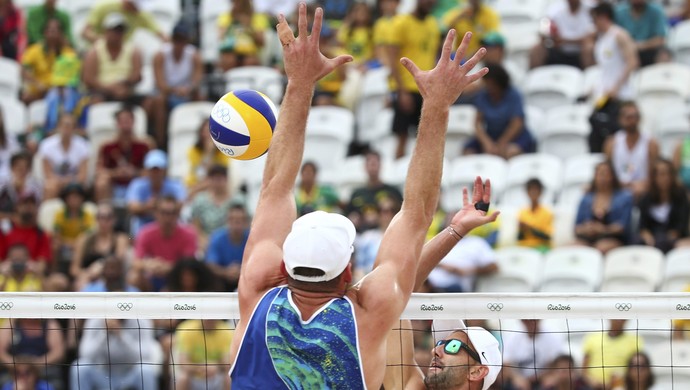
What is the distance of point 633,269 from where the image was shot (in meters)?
11.8

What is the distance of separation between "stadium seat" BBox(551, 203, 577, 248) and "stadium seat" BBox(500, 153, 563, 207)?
0.55 m

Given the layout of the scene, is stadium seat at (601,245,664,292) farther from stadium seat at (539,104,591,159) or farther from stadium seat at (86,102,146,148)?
stadium seat at (86,102,146,148)

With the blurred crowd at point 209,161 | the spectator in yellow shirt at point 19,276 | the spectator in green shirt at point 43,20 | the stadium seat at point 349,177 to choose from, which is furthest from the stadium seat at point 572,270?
the spectator in green shirt at point 43,20

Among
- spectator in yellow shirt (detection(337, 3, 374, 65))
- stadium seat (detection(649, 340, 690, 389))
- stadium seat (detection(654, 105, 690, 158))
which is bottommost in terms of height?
stadium seat (detection(649, 340, 690, 389))

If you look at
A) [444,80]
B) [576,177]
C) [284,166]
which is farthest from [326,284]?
[576,177]

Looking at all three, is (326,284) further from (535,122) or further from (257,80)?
(257,80)

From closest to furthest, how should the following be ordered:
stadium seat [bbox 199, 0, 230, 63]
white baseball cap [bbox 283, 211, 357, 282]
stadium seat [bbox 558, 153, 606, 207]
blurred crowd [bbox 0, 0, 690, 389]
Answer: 1. white baseball cap [bbox 283, 211, 357, 282]
2. blurred crowd [bbox 0, 0, 690, 389]
3. stadium seat [bbox 558, 153, 606, 207]
4. stadium seat [bbox 199, 0, 230, 63]

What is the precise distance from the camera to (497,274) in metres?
12.2

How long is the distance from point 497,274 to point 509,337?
111 cm

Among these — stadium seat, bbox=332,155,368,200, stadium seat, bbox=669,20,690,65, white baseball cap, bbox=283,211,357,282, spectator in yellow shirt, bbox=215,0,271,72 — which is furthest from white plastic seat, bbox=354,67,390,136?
white baseball cap, bbox=283,211,357,282

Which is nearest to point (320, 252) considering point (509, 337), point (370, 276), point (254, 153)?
point (370, 276)

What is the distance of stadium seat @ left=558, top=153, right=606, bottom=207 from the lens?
13180 mm

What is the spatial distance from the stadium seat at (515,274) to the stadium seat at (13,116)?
244 inches

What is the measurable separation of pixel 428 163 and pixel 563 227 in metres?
7.87
